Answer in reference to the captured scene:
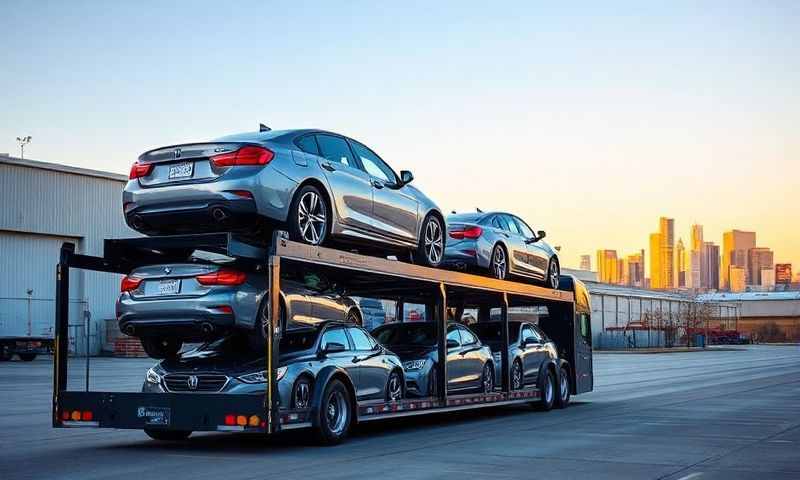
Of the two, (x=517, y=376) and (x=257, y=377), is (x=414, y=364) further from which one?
(x=257, y=377)

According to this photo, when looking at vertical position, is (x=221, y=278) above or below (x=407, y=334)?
above

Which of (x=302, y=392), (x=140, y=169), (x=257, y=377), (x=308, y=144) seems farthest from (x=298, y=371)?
(x=140, y=169)

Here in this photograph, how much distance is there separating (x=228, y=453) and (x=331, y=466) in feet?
5.96

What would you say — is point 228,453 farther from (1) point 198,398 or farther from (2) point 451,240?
(2) point 451,240

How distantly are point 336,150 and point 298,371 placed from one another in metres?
2.85

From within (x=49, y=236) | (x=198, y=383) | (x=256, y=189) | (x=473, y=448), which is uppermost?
(x=49, y=236)

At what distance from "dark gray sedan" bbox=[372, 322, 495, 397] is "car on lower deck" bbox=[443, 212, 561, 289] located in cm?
119

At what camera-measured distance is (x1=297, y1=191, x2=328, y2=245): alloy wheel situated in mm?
11617

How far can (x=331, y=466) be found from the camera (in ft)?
34.5

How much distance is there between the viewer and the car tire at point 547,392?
19.0 metres

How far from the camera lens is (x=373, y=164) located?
13.7 m

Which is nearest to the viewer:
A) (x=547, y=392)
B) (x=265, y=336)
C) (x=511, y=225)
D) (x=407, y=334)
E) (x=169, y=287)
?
(x=169, y=287)

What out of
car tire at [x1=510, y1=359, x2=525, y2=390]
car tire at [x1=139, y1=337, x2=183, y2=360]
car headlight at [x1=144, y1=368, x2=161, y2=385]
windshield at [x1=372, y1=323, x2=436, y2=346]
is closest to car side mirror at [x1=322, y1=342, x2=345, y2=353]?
car tire at [x1=139, y1=337, x2=183, y2=360]

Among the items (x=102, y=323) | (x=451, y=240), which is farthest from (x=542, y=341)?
(x=102, y=323)
